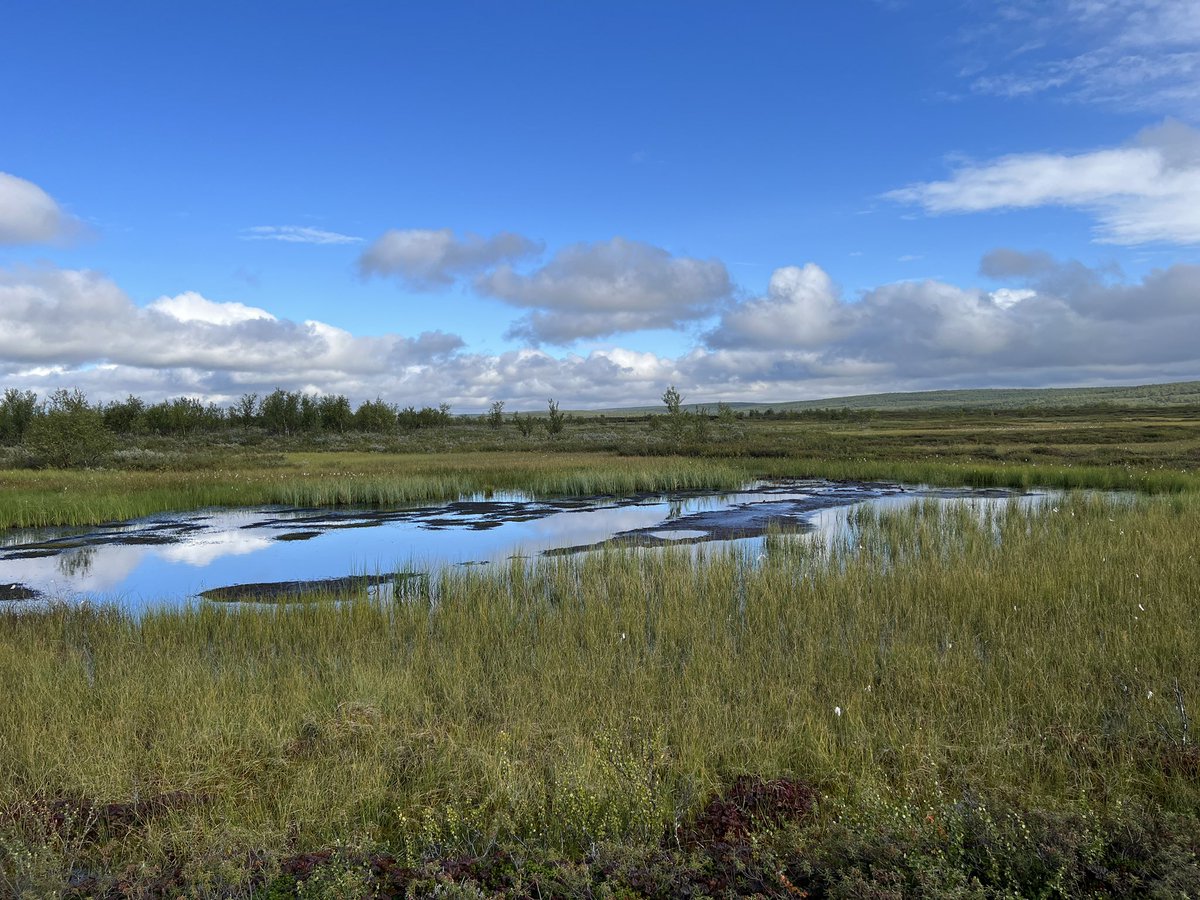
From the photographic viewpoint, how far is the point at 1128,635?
7.55 metres

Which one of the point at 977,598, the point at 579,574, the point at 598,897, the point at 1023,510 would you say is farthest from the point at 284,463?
the point at 598,897

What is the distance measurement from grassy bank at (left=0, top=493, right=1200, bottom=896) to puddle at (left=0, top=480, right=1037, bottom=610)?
3.51 m

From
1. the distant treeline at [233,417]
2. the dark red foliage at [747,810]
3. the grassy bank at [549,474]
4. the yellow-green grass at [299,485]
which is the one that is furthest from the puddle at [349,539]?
the distant treeline at [233,417]

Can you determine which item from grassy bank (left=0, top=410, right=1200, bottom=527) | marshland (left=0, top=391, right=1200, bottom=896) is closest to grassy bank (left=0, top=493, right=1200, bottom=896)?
marshland (left=0, top=391, right=1200, bottom=896)

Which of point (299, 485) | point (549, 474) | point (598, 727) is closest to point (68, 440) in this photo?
point (299, 485)

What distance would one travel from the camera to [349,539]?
19.0 m

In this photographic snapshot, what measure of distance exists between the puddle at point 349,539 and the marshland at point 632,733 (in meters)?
2.07

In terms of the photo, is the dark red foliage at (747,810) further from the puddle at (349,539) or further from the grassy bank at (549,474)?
the grassy bank at (549,474)

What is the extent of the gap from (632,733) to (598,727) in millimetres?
278

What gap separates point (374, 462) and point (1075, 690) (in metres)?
38.9

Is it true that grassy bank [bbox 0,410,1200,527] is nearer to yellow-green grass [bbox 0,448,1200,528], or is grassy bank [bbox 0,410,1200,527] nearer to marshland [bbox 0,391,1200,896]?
yellow-green grass [bbox 0,448,1200,528]

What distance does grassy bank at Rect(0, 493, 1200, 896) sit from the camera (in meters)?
4.05

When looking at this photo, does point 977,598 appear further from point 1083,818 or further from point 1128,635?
point 1083,818

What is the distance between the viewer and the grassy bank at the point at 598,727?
405 centimetres
